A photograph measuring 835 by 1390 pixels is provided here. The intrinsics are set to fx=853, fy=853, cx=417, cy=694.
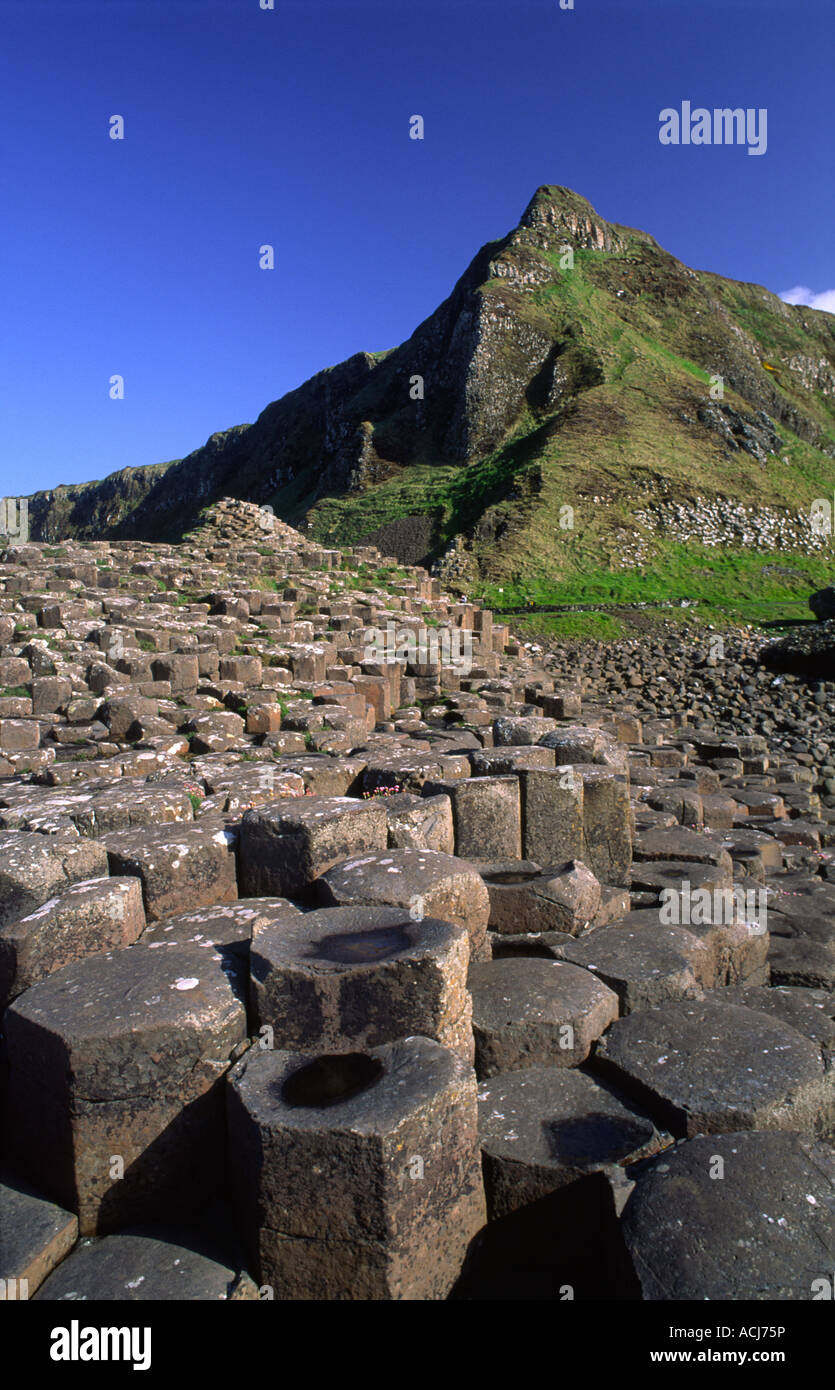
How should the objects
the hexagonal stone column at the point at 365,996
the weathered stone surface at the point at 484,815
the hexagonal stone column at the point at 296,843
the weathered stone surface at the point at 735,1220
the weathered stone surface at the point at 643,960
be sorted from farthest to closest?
the weathered stone surface at the point at 484,815 → the hexagonal stone column at the point at 296,843 → the weathered stone surface at the point at 643,960 → the hexagonal stone column at the point at 365,996 → the weathered stone surface at the point at 735,1220

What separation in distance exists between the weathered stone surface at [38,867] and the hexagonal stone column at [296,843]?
35.5 inches

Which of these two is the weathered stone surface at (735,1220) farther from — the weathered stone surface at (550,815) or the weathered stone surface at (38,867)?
the weathered stone surface at (38,867)

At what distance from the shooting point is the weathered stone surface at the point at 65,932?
4367 millimetres

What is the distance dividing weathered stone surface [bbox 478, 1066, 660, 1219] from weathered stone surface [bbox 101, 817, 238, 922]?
2068 millimetres

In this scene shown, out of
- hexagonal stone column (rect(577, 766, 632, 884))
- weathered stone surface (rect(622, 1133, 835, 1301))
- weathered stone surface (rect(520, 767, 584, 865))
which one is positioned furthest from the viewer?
hexagonal stone column (rect(577, 766, 632, 884))

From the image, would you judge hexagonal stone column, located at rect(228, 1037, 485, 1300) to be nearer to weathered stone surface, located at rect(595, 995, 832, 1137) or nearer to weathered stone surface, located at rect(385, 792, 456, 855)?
weathered stone surface, located at rect(595, 995, 832, 1137)

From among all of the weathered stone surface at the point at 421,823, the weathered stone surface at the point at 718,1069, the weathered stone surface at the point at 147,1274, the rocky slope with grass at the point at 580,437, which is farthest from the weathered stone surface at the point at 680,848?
the rocky slope with grass at the point at 580,437

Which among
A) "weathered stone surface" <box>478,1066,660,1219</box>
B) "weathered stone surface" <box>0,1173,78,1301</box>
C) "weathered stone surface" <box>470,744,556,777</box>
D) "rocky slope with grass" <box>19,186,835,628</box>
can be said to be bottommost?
"weathered stone surface" <box>0,1173,78,1301</box>

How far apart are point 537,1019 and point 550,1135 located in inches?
27.2

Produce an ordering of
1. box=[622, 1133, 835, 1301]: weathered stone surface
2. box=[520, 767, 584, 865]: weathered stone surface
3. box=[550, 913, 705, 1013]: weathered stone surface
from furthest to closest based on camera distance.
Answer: box=[520, 767, 584, 865]: weathered stone surface < box=[550, 913, 705, 1013]: weathered stone surface < box=[622, 1133, 835, 1301]: weathered stone surface

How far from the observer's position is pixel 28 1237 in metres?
3.50

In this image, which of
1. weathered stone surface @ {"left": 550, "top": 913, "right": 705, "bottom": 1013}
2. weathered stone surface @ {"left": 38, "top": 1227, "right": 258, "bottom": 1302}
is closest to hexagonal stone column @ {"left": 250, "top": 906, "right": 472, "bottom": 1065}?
weathered stone surface @ {"left": 38, "top": 1227, "right": 258, "bottom": 1302}

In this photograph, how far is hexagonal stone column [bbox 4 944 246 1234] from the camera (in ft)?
12.0

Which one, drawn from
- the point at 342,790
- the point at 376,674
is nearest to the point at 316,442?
the point at 376,674
